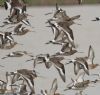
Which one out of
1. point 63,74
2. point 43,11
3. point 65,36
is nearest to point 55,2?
point 43,11

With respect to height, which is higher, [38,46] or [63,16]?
[63,16]

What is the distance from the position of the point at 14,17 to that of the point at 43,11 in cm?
15

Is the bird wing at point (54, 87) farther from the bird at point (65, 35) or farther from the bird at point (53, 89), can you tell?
the bird at point (65, 35)

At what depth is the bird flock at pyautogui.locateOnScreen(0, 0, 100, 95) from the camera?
1.43 metres

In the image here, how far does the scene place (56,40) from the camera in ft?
4.79

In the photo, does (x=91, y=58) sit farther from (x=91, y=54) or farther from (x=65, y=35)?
(x=65, y=35)

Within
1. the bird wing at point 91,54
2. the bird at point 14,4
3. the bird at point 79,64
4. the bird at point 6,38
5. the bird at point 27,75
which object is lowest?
the bird at point 27,75

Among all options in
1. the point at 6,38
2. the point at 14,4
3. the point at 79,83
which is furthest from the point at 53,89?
the point at 14,4

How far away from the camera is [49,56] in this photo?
1.46m

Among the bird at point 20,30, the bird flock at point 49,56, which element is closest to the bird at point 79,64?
the bird flock at point 49,56

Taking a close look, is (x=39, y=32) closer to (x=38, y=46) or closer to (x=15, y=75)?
(x=38, y=46)

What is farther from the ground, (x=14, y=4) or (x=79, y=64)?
(x=14, y=4)

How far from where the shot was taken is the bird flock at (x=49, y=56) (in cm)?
143

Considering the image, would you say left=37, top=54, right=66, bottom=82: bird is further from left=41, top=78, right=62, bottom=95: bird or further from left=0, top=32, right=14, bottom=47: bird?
left=0, top=32, right=14, bottom=47: bird
